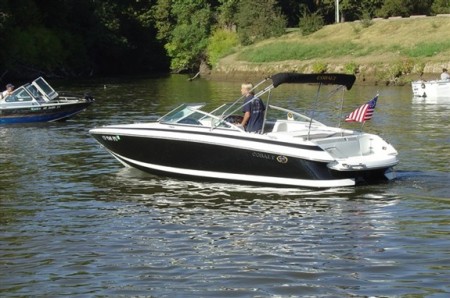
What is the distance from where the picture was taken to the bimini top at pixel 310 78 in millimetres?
18047

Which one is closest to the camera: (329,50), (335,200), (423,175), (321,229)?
(321,229)

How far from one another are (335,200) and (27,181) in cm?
728

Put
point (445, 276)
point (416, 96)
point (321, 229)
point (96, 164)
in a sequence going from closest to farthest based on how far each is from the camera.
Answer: point (445, 276) → point (321, 229) → point (96, 164) → point (416, 96)

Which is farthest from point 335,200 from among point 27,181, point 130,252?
point 27,181

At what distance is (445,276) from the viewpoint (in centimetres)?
1129

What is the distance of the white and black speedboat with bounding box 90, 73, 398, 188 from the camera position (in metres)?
17.0

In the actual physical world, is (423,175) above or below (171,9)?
below

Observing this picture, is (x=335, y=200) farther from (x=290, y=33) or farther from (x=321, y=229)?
(x=290, y=33)

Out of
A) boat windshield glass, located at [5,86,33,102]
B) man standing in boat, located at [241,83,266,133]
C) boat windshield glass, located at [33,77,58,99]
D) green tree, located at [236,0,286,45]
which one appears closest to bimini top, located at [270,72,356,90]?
man standing in boat, located at [241,83,266,133]

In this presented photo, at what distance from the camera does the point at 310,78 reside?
18266 mm

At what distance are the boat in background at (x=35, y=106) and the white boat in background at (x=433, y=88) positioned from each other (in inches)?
710

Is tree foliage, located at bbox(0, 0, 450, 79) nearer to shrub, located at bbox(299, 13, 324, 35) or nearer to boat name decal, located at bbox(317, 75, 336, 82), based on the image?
shrub, located at bbox(299, 13, 324, 35)

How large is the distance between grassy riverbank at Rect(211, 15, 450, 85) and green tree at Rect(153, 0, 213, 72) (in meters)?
9.46

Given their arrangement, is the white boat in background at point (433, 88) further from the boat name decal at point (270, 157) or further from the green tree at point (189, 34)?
the green tree at point (189, 34)
